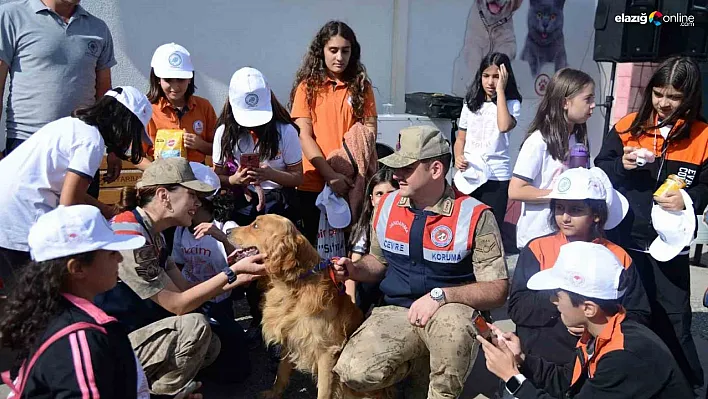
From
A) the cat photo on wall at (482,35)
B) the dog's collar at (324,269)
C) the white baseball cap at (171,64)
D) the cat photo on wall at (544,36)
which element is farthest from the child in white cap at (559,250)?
Answer: the cat photo on wall at (544,36)

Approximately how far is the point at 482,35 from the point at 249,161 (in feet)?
21.4

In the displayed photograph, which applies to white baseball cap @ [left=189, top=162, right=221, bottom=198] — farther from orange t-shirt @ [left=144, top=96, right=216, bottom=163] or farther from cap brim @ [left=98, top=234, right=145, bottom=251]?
cap brim @ [left=98, top=234, right=145, bottom=251]

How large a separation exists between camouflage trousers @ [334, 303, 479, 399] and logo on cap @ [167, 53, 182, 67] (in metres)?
2.15

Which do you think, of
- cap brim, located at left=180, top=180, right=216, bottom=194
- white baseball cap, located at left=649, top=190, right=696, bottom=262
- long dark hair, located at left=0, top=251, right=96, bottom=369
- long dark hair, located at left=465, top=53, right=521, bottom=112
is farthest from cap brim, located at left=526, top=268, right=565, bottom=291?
long dark hair, located at left=465, top=53, right=521, bottom=112

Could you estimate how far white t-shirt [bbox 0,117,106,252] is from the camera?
3166mm

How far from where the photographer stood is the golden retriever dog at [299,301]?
137 inches

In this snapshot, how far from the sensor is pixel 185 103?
4.55m

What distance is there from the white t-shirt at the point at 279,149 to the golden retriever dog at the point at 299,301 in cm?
76

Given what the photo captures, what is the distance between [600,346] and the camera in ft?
8.45

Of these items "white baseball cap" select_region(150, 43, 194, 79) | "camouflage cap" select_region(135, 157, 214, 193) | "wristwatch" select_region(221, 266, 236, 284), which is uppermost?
"white baseball cap" select_region(150, 43, 194, 79)

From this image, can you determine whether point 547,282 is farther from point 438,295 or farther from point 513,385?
point 438,295

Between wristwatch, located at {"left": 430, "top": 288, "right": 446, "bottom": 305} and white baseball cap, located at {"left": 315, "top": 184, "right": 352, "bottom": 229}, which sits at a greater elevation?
white baseball cap, located at {"left": 315, "top": 184, "right": 352, "bottom": 229}

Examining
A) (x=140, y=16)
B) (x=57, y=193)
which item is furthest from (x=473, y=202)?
(x=140, y=16)

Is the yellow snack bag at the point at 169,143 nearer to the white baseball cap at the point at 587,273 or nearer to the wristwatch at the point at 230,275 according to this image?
the wristwatch at the point at 230,275
